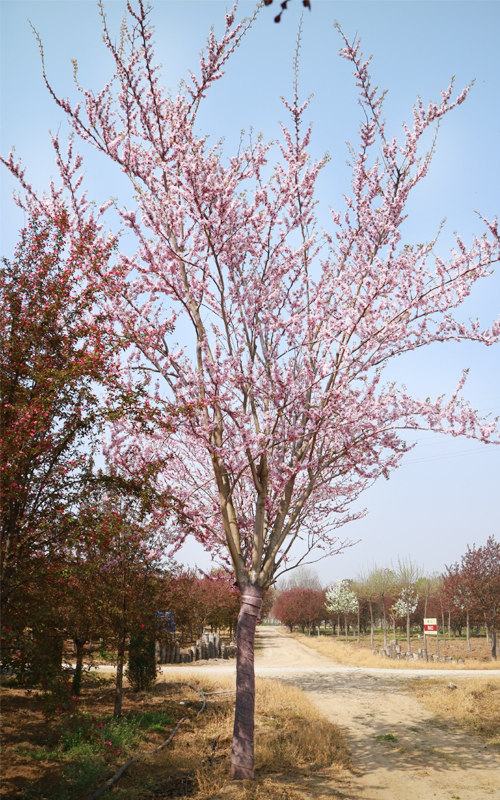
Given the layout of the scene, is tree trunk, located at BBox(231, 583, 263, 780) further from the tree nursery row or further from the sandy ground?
the tree nursery row

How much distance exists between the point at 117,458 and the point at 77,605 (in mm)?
2381

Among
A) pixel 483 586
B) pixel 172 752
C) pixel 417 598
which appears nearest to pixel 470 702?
pixel 172 752

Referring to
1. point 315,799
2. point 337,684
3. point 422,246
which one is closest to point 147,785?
point 315,799

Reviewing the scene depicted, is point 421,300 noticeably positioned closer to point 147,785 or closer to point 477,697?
point 147,785

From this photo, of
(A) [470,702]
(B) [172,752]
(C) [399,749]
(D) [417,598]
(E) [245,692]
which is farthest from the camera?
(D) [417,598]

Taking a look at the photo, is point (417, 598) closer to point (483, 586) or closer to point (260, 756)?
point (483, 586)

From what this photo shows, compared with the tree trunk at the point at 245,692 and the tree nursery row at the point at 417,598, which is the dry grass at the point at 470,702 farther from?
the tree nursery row at the point at 417,598

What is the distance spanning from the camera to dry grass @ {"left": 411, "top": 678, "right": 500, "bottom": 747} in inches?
380

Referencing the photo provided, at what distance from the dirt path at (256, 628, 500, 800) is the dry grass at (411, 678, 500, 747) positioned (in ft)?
1.15

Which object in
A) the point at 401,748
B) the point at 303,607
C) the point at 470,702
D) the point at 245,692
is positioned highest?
the point at 245,692

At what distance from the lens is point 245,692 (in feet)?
22.6

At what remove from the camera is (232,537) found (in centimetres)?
736

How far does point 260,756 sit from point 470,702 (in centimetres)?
634

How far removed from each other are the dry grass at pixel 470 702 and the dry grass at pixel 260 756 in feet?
9.14
